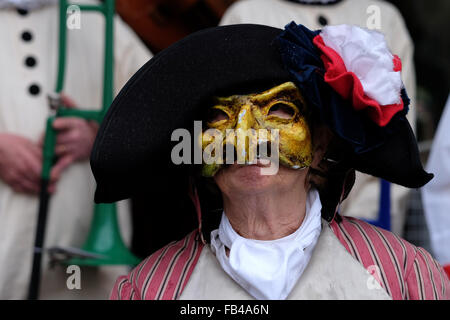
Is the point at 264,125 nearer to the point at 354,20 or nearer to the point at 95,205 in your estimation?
the point at 95,205

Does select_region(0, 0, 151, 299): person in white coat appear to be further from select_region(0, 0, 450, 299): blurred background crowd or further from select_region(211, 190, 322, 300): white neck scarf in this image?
select_region(211, 190, 322, 300): white neck scarf

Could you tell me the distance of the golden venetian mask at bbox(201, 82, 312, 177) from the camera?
2.03m

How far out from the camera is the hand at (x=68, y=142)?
301 centimetres

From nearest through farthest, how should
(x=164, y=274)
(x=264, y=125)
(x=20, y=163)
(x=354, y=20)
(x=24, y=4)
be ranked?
(x=264, y=125)
(x=164, y=274)
(x=20, y=163)
(x=24, y=4)
(x=354, y=20)

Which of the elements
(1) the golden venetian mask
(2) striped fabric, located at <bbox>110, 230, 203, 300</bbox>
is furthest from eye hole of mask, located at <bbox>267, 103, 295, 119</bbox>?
(2) striped fabric, located at <bbox>110, 230, 203, 300</bbox>

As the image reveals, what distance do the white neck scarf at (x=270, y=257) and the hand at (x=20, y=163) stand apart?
1.08m

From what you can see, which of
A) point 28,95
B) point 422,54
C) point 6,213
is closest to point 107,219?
point 6,213

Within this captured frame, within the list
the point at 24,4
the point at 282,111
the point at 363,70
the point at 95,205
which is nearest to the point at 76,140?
the point at 95,205

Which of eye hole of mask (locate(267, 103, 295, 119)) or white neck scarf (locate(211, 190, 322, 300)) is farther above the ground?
eye hole of mask (locate(267, 103, 295, 119))

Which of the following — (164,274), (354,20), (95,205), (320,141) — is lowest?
(164,274)

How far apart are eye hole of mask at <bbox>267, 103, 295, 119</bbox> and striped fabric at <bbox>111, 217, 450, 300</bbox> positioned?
0.35 m

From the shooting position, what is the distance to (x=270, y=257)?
6.75 feet

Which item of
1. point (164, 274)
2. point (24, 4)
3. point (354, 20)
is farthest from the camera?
point (354, 20)

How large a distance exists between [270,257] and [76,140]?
1.25m
